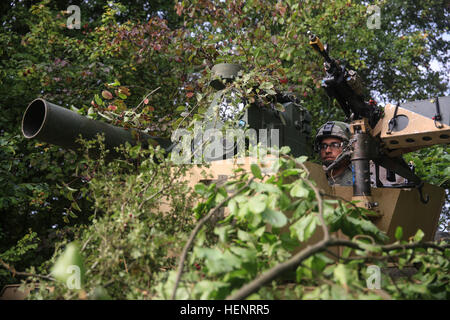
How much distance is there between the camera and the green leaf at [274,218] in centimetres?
187

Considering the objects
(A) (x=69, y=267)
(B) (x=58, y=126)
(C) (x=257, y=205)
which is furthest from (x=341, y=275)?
(B) (x=58, y=126)

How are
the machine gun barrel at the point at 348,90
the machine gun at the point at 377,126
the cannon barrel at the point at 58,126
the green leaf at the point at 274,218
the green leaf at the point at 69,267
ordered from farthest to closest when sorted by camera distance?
the machine gun barrel at the point at 348,90
the machine gun at the point at 377,126
the cannon barrel at the point at 58,126
the green leaf at the point at 69,267
the green leaf at the point at 274,218

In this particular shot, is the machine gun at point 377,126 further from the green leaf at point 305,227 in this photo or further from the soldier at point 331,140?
the soldier at point 331,140

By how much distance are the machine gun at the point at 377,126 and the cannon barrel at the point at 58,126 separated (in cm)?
154

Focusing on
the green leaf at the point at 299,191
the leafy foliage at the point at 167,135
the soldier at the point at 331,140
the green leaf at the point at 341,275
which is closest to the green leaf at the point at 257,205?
the leafy foliage at the point at 167,135

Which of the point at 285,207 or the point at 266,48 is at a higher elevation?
the point at 266,48

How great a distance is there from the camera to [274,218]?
190cm

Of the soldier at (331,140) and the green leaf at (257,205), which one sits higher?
the soldier at (331,140)

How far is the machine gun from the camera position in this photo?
127 inches

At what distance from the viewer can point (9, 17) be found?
25.0ft

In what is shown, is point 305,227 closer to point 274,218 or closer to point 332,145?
point 274,218

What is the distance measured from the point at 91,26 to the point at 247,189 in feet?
24.4
